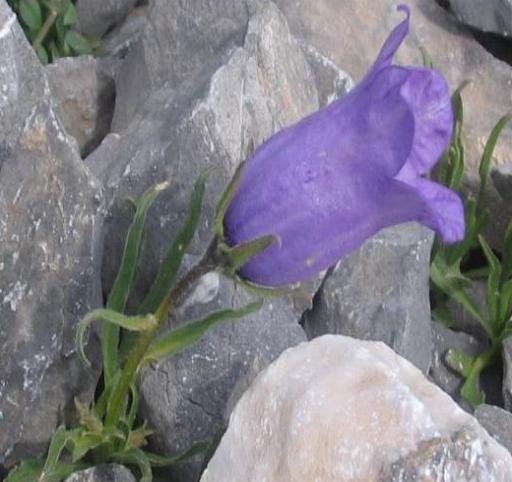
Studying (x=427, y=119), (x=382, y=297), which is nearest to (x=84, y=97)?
(x=382, y=297)

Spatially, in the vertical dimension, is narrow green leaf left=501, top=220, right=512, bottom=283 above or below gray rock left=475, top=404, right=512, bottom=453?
above

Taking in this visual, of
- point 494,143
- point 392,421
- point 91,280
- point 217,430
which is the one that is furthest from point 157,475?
point 494,143

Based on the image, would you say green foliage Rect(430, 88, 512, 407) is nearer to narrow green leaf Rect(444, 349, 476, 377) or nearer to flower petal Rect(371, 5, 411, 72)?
narrow green leaf Rect(444, 349, 476, 377)

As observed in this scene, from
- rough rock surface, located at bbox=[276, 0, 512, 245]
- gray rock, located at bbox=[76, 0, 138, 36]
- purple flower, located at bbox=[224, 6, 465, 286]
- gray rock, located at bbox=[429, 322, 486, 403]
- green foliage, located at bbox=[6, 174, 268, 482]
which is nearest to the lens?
purple flower, located at bbox=[224, 6, 465, 286]

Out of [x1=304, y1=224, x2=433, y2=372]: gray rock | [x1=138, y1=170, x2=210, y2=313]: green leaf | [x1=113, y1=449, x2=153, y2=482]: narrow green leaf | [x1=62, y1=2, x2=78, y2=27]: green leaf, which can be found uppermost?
[x1=62, y1=2, x2=78, y2=27]: green leaf

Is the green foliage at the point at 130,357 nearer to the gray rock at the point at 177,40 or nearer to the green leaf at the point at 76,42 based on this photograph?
the gray rock at the point at 177,40

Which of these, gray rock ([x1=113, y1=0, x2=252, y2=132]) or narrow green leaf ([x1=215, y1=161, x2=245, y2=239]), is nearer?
narrow green leaf ([x1=215, y1=161, x2=245, y2=239])

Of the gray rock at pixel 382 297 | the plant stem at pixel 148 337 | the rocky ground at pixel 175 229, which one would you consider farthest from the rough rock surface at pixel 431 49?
the plant stem at pixel 148 337

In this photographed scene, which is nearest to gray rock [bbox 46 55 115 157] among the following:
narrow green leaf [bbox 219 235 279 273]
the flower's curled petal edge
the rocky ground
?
the rocky ground
